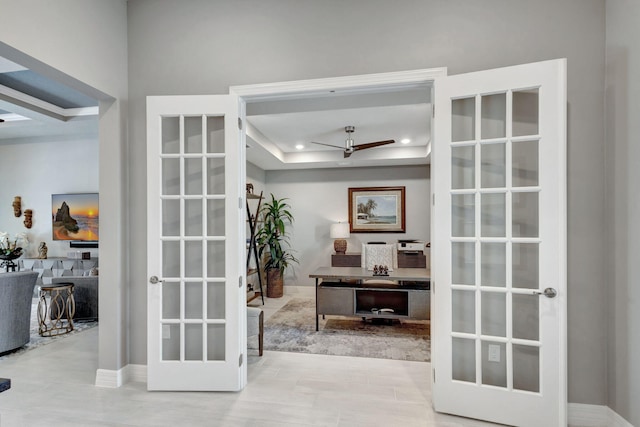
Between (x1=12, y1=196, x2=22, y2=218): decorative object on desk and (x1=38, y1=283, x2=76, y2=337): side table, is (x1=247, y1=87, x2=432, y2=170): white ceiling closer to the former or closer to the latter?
(x1=38, y1=283, x2=76, y2=337): side table

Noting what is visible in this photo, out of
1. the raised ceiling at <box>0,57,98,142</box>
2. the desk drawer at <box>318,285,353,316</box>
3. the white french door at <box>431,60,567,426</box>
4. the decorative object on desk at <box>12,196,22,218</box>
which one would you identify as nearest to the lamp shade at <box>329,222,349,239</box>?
the desk drawer at <box>318,285,353,316</box>

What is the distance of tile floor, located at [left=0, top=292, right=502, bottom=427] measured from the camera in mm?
2162

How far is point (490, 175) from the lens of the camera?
7.14 feet

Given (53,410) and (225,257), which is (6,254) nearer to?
(53,410)

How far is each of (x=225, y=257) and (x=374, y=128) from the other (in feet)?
10.8

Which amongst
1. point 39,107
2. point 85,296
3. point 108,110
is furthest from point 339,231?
point 39,107

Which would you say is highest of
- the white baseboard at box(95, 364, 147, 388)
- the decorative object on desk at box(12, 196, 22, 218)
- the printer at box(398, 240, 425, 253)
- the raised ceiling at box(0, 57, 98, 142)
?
the raised ceiling at box(0, 57, 98, 142)

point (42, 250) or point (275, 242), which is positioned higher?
point (275, 242)

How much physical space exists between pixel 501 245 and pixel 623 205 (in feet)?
2.27

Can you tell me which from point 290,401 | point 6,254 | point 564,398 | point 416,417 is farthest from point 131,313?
point 6,254

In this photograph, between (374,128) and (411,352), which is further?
(374,128)

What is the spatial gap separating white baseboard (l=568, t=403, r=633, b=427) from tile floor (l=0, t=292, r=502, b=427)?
0.59 m

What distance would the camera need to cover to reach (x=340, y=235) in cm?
632

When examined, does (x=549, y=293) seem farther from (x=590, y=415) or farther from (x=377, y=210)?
(x=377, y=210)
